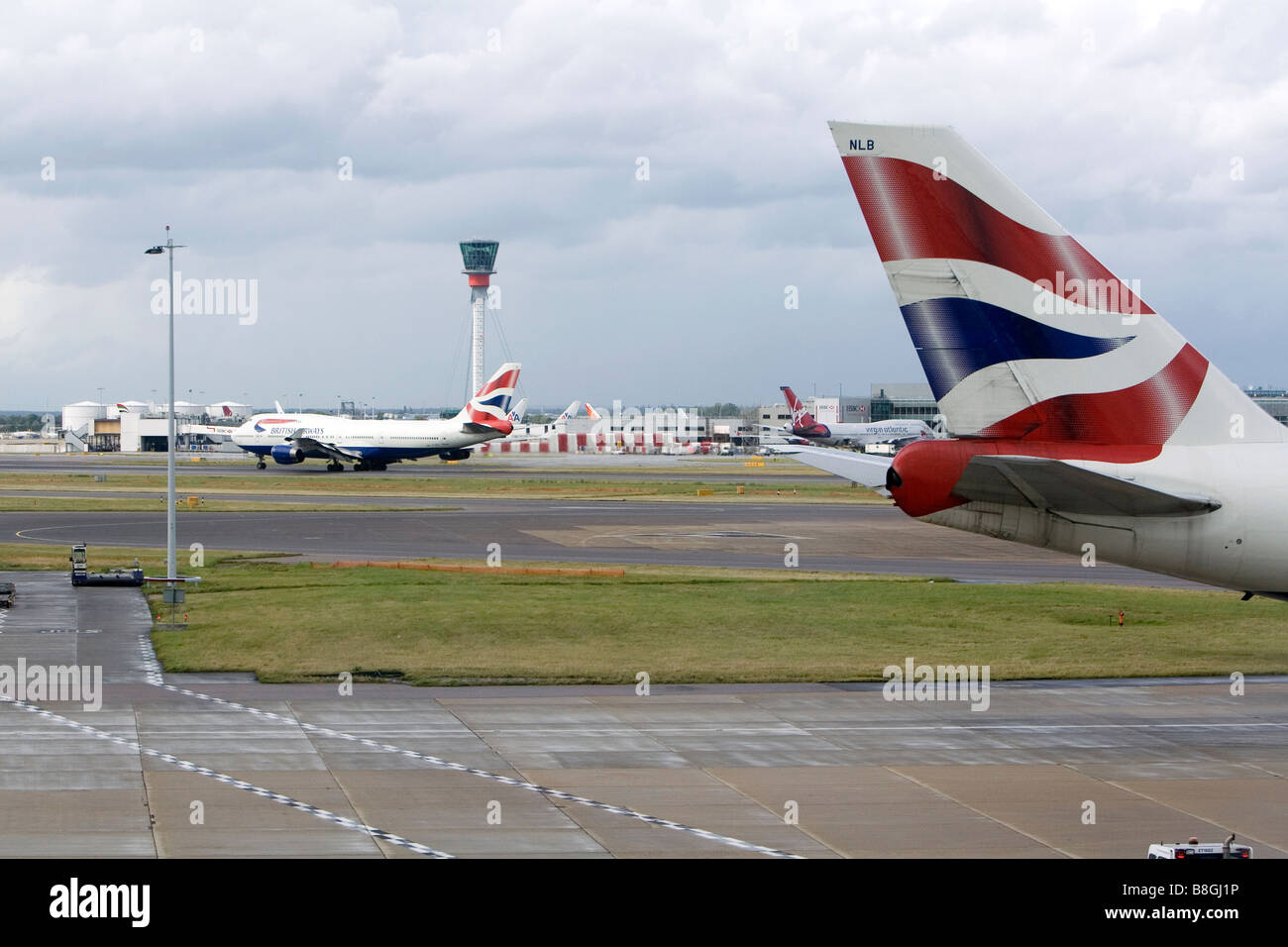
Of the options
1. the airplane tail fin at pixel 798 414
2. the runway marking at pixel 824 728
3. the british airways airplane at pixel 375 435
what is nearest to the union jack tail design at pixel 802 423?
the airplane tail fin at pixel 798 414

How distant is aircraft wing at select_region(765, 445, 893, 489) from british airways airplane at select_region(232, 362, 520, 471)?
102m

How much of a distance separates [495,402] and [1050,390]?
110 metres

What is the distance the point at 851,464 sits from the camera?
21406 mm

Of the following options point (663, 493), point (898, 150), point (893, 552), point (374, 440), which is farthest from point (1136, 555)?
point (374, 440)

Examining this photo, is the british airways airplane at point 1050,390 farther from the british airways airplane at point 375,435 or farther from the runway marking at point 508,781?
the british airways airplane at point 375,435

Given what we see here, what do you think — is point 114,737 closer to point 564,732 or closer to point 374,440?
point 564,732

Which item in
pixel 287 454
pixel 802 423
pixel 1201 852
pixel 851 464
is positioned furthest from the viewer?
pixel 802 423

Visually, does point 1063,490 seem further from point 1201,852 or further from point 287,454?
point 287,454

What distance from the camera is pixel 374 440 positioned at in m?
122

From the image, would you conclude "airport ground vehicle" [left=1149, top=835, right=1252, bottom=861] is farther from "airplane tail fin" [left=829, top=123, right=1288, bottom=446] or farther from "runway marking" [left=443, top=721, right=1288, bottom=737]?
"runway marking" [left=443, top=721, right=1288, bottom=737]

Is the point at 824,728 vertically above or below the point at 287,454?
below

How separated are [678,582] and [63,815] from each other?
30.3 meters

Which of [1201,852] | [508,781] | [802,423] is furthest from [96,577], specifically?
[802,423]

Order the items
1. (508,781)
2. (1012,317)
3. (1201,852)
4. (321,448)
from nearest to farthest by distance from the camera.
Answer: (1201,852)
(1012,317)
(508,781)
(321,448)
